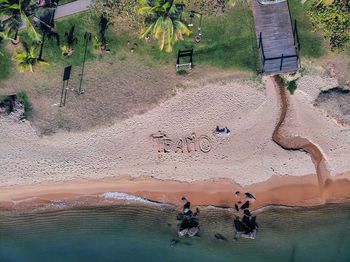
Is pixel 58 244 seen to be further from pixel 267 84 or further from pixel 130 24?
pixel 267 84

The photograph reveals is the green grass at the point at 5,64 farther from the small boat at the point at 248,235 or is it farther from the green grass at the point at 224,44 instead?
the small boat at the point at 248,235

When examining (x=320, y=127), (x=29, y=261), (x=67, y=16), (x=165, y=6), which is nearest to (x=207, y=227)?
(x=320, y=127)

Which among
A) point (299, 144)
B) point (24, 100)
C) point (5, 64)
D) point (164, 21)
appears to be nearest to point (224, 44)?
point (164, 21)

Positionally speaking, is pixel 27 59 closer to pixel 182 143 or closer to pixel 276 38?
pixel 182 143

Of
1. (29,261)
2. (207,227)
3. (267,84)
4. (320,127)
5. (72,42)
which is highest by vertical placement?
(72,42)

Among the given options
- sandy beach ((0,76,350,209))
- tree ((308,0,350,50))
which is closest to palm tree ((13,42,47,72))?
sandy beach ((0,76,350,209))

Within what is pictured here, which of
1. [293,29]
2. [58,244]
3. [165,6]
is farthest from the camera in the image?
[58,244]

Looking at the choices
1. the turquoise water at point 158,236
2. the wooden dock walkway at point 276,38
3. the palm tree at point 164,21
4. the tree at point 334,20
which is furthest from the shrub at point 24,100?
the tree at point 334,20
